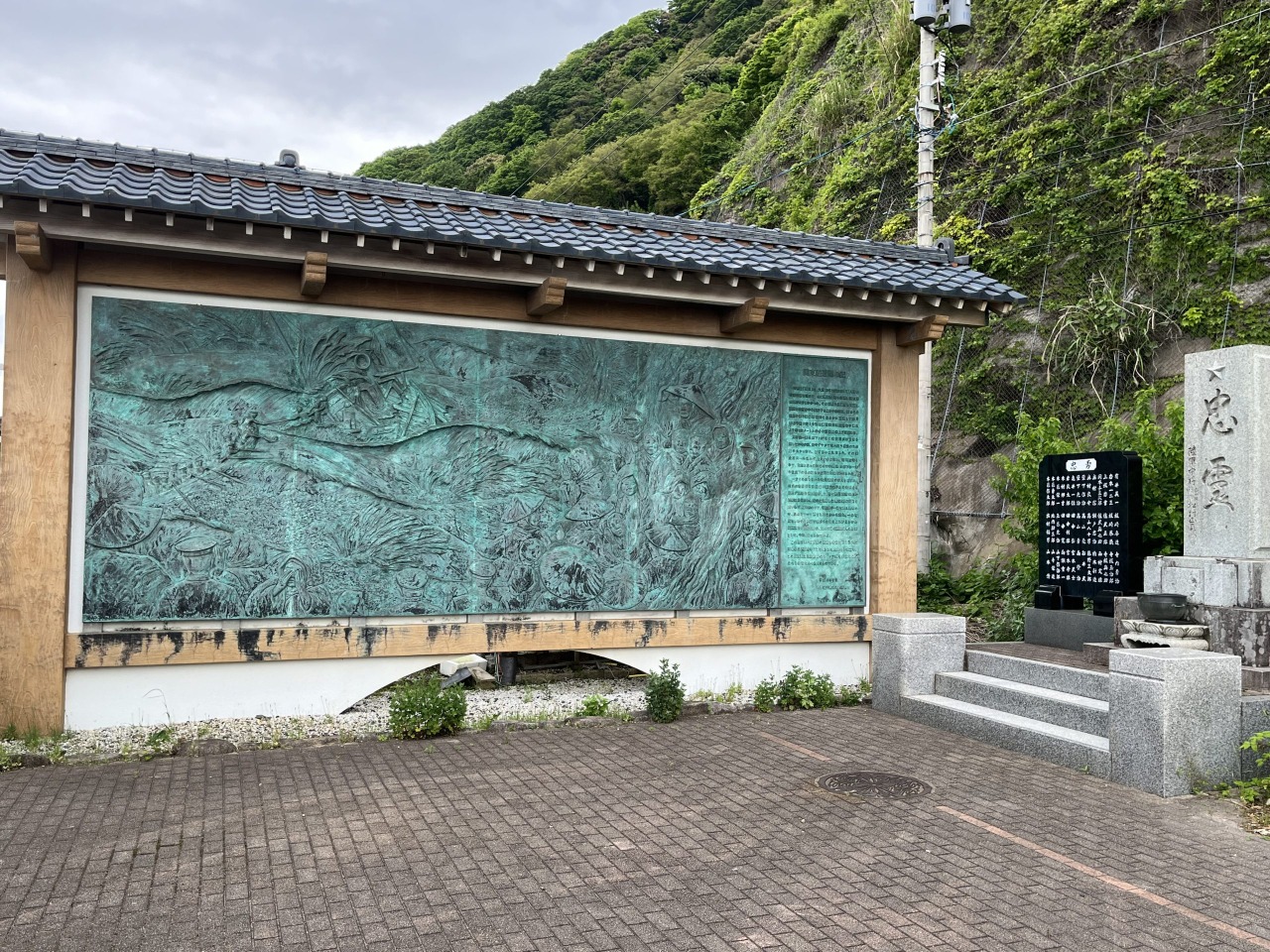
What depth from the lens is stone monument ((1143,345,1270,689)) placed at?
7754 millimetres

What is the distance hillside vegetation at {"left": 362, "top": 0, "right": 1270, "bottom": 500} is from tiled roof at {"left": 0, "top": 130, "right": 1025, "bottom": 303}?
5563 millimetres

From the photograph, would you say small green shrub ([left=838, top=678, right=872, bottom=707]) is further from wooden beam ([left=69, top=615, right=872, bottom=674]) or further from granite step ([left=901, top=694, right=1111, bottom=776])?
granite step ([left=901, top=694, right=1111, bottom=776])

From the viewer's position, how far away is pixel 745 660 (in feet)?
30.1

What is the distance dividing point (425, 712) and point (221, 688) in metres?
1.65

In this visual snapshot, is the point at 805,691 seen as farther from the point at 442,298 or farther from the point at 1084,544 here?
the point at 442,298

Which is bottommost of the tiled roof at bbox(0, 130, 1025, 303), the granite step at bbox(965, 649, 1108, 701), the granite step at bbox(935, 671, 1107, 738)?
the granite step at bbox(935, 671, 1107, 738)

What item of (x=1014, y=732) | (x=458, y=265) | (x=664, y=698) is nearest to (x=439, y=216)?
(x=458, y=265)

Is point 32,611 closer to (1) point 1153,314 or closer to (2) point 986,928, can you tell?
(2) point 986,928

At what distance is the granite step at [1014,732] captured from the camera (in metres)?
6.82

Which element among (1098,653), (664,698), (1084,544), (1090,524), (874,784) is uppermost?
(1090,524)

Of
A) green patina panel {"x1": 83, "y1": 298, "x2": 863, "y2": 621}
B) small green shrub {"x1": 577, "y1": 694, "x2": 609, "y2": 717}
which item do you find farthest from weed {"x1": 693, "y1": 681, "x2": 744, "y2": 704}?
small green shrub {"x1": 577, "y1": 694, "x2": 609, "y2": 717}

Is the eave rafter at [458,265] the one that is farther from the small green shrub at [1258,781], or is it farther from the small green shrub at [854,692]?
the small green shrub at [1258,781]

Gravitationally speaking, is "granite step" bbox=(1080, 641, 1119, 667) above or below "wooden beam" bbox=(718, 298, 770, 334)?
below

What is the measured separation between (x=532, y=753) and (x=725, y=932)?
3318 millimetres
